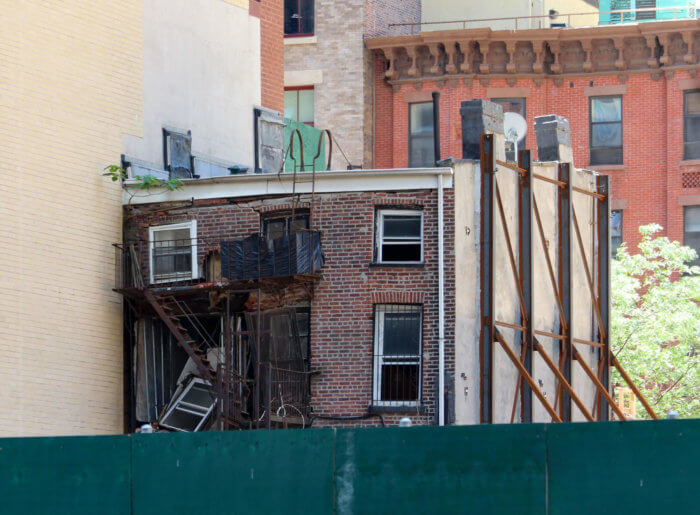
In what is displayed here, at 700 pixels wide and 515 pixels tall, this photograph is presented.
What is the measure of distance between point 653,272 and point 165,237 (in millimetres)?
18088

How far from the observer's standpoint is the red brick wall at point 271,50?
125 ft

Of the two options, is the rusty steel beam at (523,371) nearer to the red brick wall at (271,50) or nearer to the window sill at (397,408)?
the window sill at (397,408)

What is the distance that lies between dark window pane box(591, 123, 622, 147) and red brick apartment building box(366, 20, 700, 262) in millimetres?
33

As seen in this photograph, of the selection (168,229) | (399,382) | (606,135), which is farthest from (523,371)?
(606,135)

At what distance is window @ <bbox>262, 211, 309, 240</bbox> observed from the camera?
31.1m

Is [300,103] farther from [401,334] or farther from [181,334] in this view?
[401,334]

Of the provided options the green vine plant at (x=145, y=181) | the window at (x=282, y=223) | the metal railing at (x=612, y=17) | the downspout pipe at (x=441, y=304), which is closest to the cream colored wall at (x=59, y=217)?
the green vine plant at (x=145, y=181)

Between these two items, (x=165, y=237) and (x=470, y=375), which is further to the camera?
(x=165, y=237)

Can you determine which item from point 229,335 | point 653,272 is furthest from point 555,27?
point 229,335

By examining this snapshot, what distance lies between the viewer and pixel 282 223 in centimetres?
3134

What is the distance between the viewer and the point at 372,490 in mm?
19828

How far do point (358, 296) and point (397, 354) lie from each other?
1.44 m

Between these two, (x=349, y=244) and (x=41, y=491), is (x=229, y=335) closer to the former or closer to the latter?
(x=349, y=244)

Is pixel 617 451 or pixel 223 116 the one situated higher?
pixel 223 116
